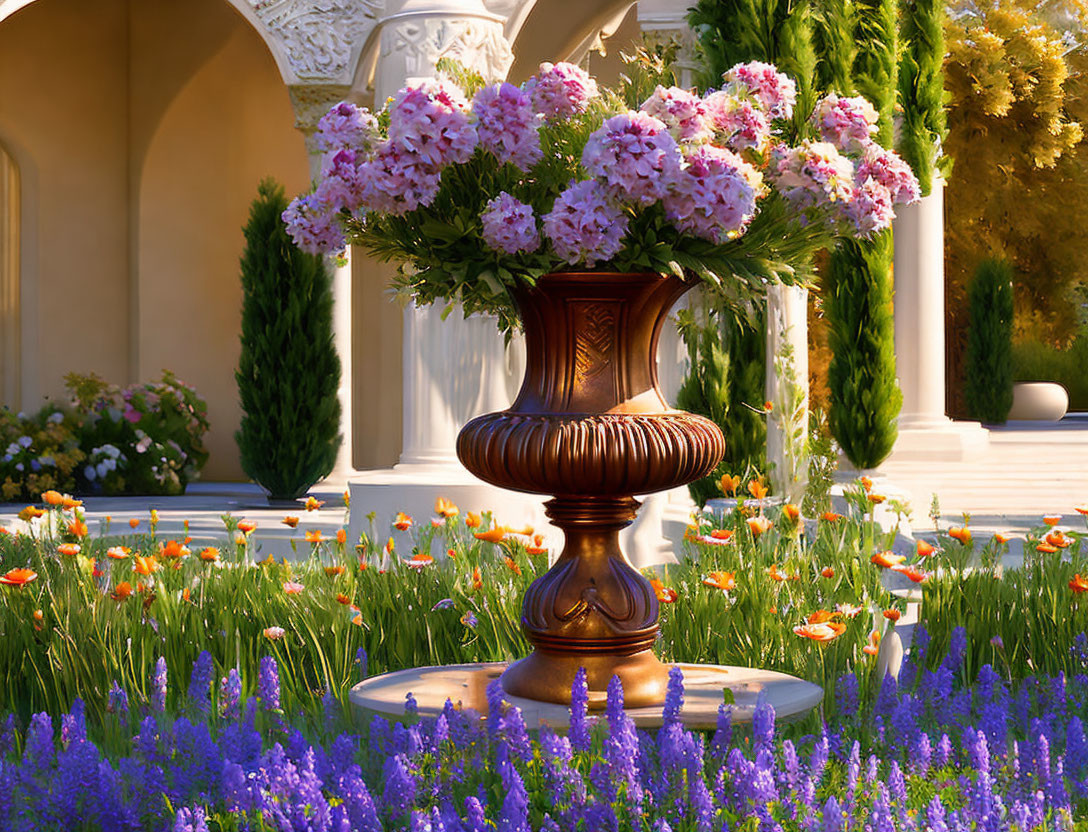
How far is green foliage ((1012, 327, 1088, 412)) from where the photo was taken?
914 inches

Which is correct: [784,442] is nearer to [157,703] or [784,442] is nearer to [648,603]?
[648,603]

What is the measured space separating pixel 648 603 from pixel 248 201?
1151 cm

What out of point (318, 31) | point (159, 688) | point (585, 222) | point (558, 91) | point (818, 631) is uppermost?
point (318, 31)

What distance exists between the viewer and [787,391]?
7422mm

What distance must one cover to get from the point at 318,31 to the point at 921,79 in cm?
425

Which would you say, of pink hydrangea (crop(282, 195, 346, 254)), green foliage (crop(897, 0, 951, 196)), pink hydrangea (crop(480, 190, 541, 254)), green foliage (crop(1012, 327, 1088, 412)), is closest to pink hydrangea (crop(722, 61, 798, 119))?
pink hydrangea (crop(480, 190, 541, 254))

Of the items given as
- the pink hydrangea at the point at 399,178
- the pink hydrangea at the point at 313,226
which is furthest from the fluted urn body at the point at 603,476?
the pink hydrangea at the point at 313,226

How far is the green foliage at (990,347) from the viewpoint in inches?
715

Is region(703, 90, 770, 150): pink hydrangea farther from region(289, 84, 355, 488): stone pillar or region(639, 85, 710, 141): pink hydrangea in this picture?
region(289, 84, 355, 488): stone pillar

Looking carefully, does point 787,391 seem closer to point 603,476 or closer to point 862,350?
point 862,350

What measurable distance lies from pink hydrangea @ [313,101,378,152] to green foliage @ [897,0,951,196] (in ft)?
22.6

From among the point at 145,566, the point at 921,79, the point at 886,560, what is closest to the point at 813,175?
the point at 886,560

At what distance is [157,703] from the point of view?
3295mm

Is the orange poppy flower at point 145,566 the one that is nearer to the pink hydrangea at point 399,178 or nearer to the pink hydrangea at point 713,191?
the pink hydrangea at point 399,178
